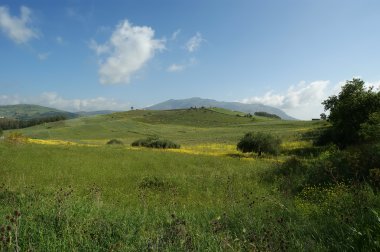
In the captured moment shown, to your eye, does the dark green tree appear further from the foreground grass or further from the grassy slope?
the grassy slope

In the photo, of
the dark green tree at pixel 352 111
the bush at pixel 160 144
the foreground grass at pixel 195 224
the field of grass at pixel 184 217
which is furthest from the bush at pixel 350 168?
the bush at pixel 160 144

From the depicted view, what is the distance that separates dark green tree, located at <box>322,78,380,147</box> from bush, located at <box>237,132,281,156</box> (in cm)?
715

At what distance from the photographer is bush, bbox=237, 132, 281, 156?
4134cm

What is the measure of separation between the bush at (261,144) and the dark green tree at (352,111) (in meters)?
7.15

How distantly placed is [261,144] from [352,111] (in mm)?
10472

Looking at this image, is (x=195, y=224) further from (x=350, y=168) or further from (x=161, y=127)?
(x=161, y=127)

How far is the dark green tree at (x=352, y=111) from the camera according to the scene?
122 feet

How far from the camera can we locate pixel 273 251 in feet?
17.5

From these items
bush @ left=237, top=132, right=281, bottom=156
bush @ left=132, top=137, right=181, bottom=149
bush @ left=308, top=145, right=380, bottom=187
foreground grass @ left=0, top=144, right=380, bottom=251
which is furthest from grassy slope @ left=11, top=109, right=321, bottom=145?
foreground grass @ left=0, top=144, right=380, bottom=251

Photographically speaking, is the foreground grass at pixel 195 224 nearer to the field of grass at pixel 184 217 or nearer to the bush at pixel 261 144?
the field of grass at pixel 184 217

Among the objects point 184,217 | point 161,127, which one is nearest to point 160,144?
point 184,217

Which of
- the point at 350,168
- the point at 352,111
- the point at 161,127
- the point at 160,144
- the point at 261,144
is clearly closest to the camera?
the point at 350,168

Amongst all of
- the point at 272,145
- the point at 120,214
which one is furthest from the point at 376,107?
the point at 120,214

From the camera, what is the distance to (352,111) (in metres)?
38.3
